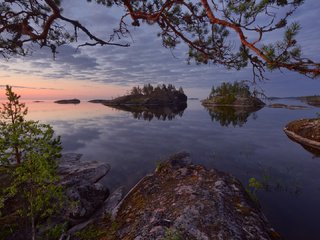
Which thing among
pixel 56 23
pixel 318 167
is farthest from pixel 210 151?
pixel 56 23

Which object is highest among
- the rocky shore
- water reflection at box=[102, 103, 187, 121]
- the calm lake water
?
the rocky shore

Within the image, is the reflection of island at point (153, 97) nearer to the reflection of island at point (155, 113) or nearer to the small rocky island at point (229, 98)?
the small rocky island at point (229, 98)

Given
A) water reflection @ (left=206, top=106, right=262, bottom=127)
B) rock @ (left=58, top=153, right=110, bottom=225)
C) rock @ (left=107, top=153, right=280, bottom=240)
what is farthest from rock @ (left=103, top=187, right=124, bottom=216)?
water reflection @ (left=206, top=106, right=262, bottom=127)

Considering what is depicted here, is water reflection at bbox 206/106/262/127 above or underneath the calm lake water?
above

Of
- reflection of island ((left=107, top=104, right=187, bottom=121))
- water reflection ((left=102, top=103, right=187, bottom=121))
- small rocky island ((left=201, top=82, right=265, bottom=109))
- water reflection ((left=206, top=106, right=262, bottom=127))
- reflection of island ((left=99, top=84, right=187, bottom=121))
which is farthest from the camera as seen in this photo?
reflection of island ((left=99, top=84, right=187, bottom=121))

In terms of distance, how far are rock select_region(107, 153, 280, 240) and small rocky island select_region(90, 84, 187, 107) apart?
412ft

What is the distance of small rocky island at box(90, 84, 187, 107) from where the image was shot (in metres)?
137

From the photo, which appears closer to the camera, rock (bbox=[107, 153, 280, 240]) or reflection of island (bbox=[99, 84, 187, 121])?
rock (bbox=[107, 153, 280, 240])

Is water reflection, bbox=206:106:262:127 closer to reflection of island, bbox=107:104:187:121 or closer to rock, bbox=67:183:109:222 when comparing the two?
reflection of island, bbox=107:104:187:121

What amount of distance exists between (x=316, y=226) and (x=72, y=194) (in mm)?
10997

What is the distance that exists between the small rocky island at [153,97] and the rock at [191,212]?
12564cm

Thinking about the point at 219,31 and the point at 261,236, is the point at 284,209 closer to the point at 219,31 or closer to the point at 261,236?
the point at 261,236

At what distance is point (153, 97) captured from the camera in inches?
5468

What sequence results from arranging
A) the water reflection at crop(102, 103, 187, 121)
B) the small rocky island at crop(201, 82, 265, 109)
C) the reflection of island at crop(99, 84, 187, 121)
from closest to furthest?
the small rocky island at crop(201, 82, 265, 109), the water reflection at crop(102, 103, 187, 121), the reflection of island at crop(99, 84, 187, 121)
